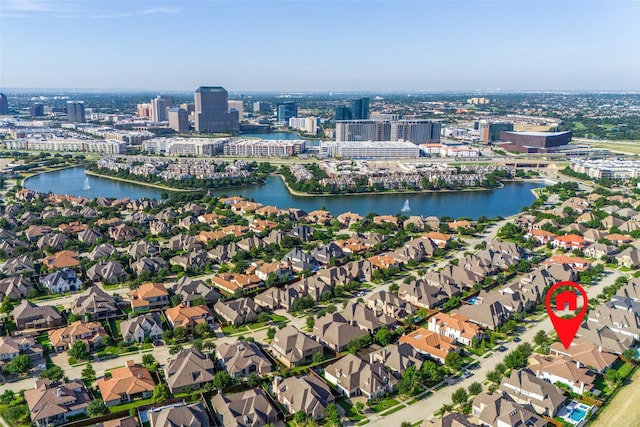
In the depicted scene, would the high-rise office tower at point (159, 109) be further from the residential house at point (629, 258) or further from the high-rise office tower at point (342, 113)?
the residential house at point (629, 258)

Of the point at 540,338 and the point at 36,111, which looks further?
the point at 36,111

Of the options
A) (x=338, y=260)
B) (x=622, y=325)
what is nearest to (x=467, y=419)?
(x=622, y=325)

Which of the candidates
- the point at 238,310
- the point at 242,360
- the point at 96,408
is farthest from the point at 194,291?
the point at 96,408

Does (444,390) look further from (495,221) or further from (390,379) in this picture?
(495,221)

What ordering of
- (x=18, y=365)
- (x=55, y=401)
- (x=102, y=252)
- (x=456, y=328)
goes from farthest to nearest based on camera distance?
(x=102, y=252) → (x=456, y=328) → (x=18, y=365) → (x=55, y=401)

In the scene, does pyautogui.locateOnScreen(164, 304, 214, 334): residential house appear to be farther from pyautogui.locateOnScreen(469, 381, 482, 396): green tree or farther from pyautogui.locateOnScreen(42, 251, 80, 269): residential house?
pyautogui.locateOnScreen(469, 381, 482, 396): green tree

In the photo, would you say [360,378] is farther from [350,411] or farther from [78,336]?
[78,336]

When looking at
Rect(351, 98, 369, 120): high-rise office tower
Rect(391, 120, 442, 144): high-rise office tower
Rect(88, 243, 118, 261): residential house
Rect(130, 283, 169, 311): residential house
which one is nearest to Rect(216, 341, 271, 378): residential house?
Rect(130, 283, 169, 311): residential house
